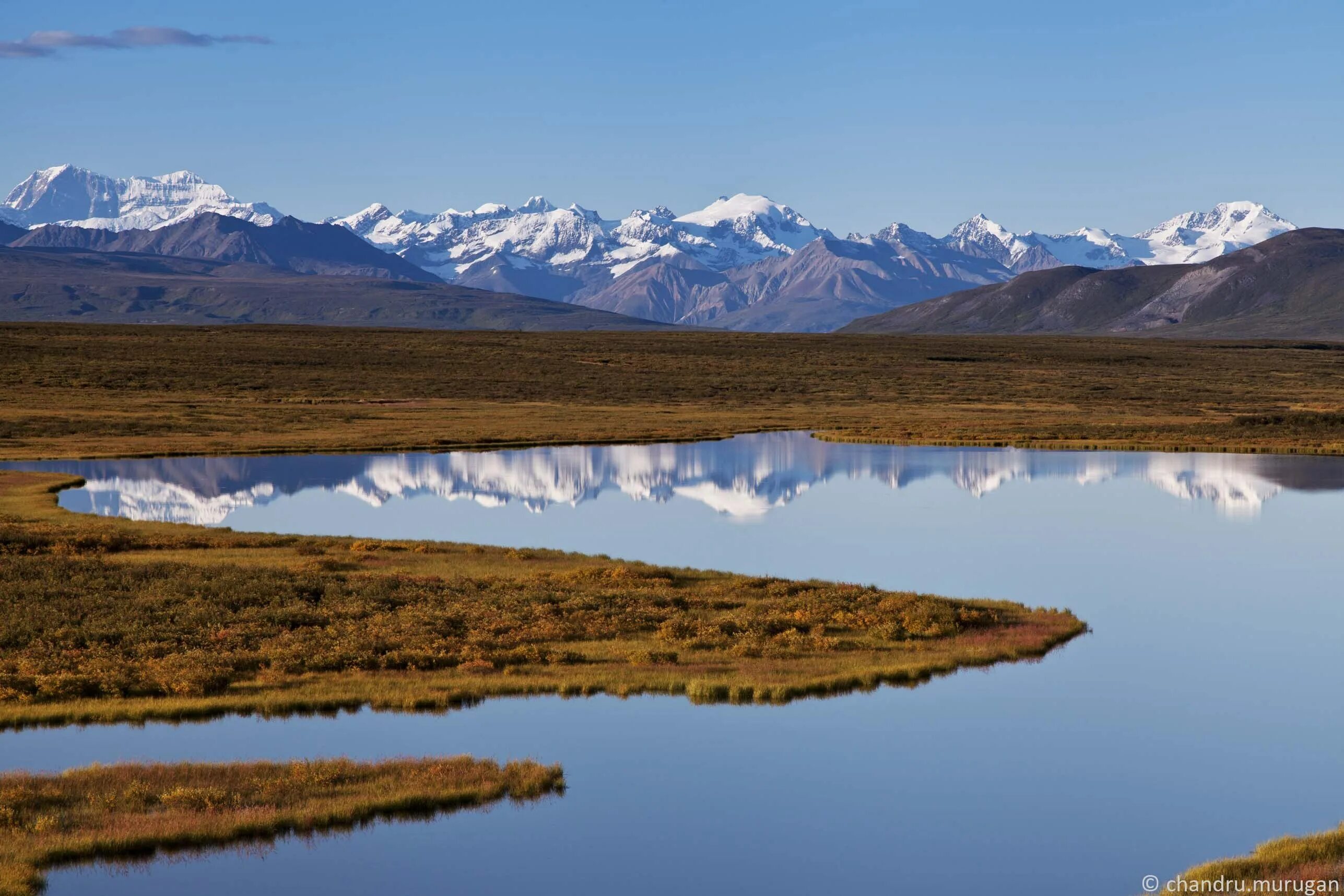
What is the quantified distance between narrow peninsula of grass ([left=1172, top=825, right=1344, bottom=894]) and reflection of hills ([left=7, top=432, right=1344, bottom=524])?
142ft

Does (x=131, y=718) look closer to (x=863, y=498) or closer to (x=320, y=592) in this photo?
(x=320, y=592)

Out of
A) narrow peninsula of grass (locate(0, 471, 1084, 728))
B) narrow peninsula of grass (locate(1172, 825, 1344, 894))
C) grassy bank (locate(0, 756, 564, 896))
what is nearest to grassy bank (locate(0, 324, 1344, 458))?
narrow peninsula of grass (locate(0, 471, 1084, 728))

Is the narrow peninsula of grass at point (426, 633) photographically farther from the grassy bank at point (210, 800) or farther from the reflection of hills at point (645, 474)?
the reflection of hills at point (645, 474)

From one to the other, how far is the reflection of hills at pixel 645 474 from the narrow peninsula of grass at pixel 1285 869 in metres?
43.4

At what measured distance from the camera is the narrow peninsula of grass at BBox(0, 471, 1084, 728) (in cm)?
2862

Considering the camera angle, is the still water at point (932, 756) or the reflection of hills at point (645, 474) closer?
the still water at point (932, 756)

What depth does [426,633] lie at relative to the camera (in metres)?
33.5

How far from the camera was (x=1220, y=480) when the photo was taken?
7662 centimetres

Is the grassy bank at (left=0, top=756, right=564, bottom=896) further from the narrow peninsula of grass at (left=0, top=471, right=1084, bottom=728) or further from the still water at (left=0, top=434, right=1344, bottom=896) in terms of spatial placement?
the narrow peninsula of grass at (left=0, top=471, right=1084, bottom=728)

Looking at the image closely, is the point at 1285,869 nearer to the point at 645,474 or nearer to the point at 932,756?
the point at 932,756

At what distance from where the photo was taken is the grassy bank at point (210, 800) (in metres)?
19.7

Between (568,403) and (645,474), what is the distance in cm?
6409

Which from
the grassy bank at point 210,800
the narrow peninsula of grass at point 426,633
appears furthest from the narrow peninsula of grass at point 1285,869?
the narrow peninsula of grass at point 426,633

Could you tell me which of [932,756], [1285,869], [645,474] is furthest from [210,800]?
[645,474]
